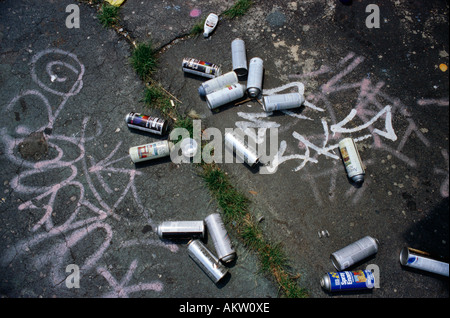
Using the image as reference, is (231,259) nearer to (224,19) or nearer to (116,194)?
(116,194)

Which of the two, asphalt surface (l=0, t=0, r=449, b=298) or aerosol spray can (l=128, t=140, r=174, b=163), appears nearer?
asphalt surface (l=0, t=0, r=449, b=298)

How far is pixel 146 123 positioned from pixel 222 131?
0.92 m

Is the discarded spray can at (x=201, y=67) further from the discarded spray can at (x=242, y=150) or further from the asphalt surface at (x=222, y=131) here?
the discarded spray can at (x=242, y=150)

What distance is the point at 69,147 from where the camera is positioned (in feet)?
→ 12.2

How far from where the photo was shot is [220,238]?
125 inches

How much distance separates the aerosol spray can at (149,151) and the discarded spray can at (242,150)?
72 cm

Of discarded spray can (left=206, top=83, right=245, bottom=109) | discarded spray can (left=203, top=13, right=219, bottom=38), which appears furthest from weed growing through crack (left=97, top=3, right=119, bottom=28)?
discarded spray can (left=206, top=83, right=245, bottom=109)

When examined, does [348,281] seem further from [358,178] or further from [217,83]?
[217,83]

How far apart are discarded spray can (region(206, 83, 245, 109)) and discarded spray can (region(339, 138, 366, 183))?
53.0 inches

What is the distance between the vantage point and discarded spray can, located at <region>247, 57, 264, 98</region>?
368 centimetres

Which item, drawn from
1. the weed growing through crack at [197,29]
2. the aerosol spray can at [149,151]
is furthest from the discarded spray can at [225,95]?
the weed growing through crack at [197,29]

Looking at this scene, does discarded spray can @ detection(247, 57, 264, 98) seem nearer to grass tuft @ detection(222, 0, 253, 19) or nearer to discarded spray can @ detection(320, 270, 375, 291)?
grass tuft @ detection(222, 0, 253, 19)

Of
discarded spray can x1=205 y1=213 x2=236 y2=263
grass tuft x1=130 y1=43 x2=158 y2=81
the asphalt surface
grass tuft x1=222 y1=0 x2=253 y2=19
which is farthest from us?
grass tuft x1=222 y1=0 x2=253 y2=19
